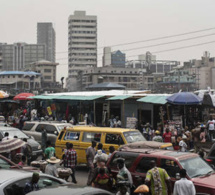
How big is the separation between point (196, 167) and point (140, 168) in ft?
4.74

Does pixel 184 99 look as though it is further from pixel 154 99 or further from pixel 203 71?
pixel 203 71

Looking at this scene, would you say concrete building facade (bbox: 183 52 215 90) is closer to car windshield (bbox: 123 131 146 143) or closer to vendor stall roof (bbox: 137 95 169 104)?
vendor stall roof (bbox: 137 95 169 104)

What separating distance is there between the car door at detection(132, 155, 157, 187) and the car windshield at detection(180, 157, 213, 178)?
34.2 inches

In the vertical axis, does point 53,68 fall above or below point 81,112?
above

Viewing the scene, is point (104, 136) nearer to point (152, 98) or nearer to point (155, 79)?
point (152, 98)

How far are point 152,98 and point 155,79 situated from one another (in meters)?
128

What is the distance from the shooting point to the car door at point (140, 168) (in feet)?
33.4

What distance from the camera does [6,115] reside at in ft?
121

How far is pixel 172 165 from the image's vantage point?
9.76m

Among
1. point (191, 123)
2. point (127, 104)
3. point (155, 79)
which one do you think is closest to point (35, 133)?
point (127, 104)

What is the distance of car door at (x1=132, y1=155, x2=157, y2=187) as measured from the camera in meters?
10.2

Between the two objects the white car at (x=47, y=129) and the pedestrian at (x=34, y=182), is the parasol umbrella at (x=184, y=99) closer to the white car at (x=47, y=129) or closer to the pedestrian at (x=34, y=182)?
the white car at (x=47, y=129)

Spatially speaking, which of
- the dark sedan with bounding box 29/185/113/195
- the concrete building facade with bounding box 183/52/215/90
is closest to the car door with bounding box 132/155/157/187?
the dark sedan with bounding box 29/185/113/195

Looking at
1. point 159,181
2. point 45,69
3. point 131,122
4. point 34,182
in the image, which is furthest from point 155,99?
point 45,69
